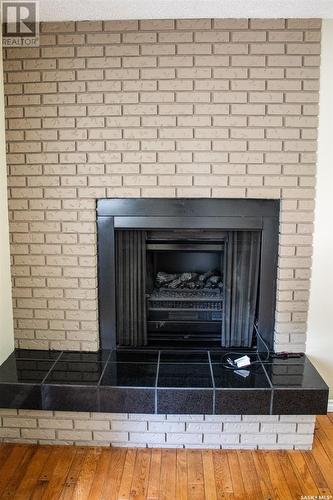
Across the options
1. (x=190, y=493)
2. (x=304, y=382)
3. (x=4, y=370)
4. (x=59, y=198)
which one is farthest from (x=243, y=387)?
(x=59, y=198)

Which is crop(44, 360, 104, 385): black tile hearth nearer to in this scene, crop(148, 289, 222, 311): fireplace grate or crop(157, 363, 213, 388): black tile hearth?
crop(157, 363, 213, 388): black tile hearth

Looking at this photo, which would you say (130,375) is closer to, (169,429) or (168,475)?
(169,429)

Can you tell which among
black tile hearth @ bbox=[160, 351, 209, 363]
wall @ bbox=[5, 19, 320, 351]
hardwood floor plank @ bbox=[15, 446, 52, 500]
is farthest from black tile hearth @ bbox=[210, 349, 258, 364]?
hardwood floor plank @ bbox=[15, 446, 52, 500]

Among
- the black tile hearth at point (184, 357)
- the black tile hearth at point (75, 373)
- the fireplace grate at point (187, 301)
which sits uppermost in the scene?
the fireplace grate at point (187, 301)

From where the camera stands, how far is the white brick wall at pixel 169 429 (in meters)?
2.21

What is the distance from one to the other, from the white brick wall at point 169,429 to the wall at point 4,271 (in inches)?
14.4

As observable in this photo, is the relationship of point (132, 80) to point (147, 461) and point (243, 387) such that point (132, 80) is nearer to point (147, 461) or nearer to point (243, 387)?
point (243, 387)

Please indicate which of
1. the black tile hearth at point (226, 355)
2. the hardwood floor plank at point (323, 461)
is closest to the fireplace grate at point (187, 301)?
the black tile hearth at point (226, 355)

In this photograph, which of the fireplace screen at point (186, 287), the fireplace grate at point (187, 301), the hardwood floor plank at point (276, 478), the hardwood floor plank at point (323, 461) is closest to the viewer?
the hardwood floor plank at point (276, 478)

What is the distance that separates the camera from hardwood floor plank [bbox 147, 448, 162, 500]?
1913 millimetres

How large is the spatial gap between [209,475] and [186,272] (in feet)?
3.65

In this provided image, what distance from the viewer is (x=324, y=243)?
2334mm

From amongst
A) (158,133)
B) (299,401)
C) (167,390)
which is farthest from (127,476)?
(158,133)

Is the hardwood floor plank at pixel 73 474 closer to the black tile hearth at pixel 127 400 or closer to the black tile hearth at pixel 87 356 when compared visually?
the black tile hearth at pixel 127 400
